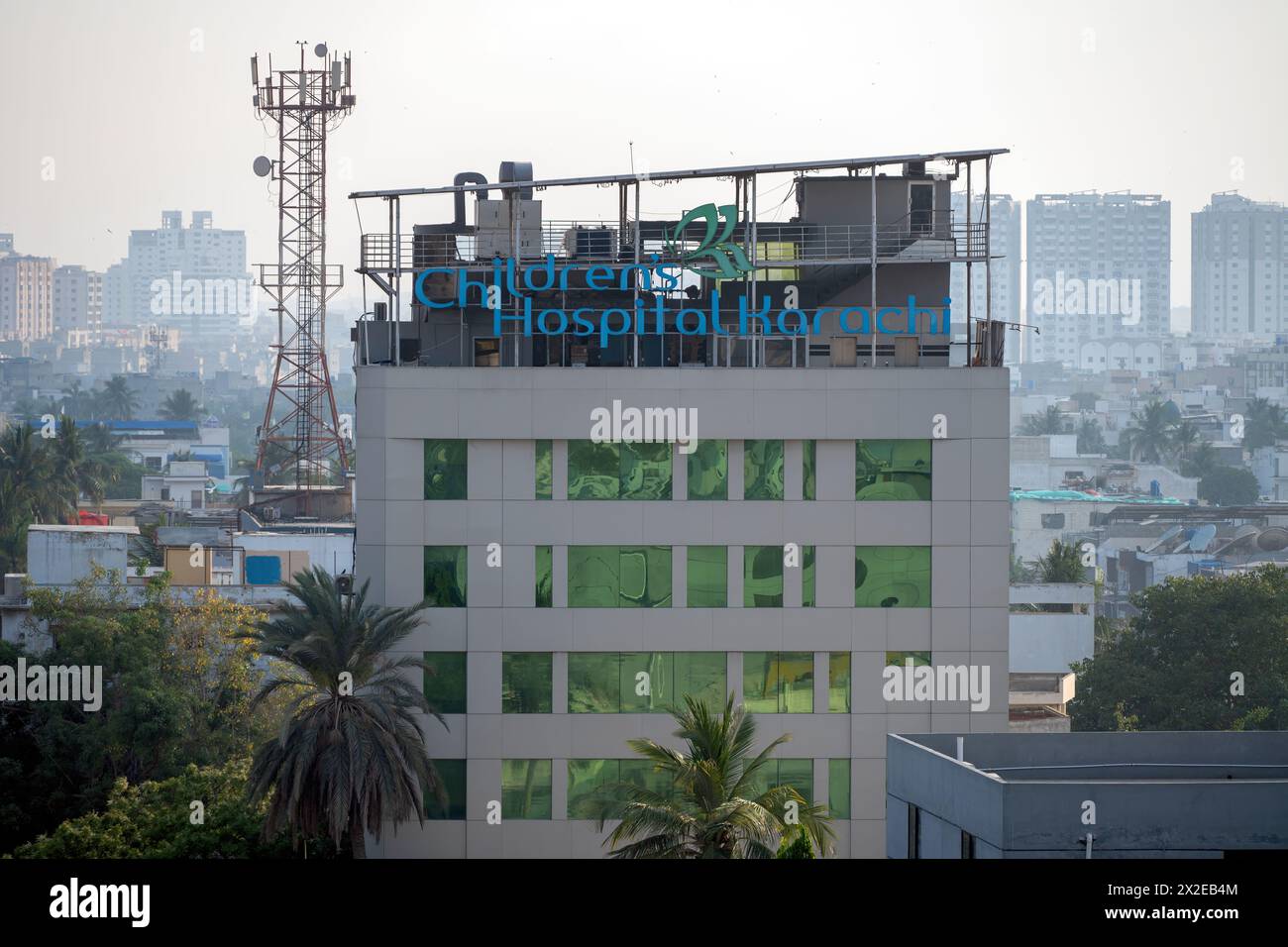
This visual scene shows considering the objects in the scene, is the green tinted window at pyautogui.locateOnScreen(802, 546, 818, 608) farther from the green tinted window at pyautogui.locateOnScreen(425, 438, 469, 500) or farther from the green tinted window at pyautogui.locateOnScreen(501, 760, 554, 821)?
the green tinted window at pyautogui.locateOnScreen(425, 438, 469, 500)

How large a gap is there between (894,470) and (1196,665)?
35.5 m

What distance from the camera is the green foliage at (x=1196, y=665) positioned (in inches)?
2608

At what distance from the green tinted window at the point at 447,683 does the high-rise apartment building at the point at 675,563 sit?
0.05 meters

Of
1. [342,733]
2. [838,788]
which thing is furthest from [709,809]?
[838,788]

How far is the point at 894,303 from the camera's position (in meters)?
43.6

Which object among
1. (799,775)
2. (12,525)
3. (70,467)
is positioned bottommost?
(799,775)

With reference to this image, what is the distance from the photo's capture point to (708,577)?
3812cm

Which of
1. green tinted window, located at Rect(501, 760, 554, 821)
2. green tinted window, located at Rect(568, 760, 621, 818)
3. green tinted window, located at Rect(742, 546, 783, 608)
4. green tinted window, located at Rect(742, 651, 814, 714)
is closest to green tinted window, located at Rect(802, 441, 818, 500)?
green tinted window, located at Rect(742, 546, 783, 608)

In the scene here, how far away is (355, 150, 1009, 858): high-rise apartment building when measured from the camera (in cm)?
3756

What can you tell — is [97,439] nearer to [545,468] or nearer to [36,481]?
[36,481]

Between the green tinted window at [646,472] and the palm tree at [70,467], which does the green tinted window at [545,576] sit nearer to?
the green tinted window at [646,472]

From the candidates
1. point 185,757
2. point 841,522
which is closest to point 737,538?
point 841,522

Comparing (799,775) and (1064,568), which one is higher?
(1064,568)
